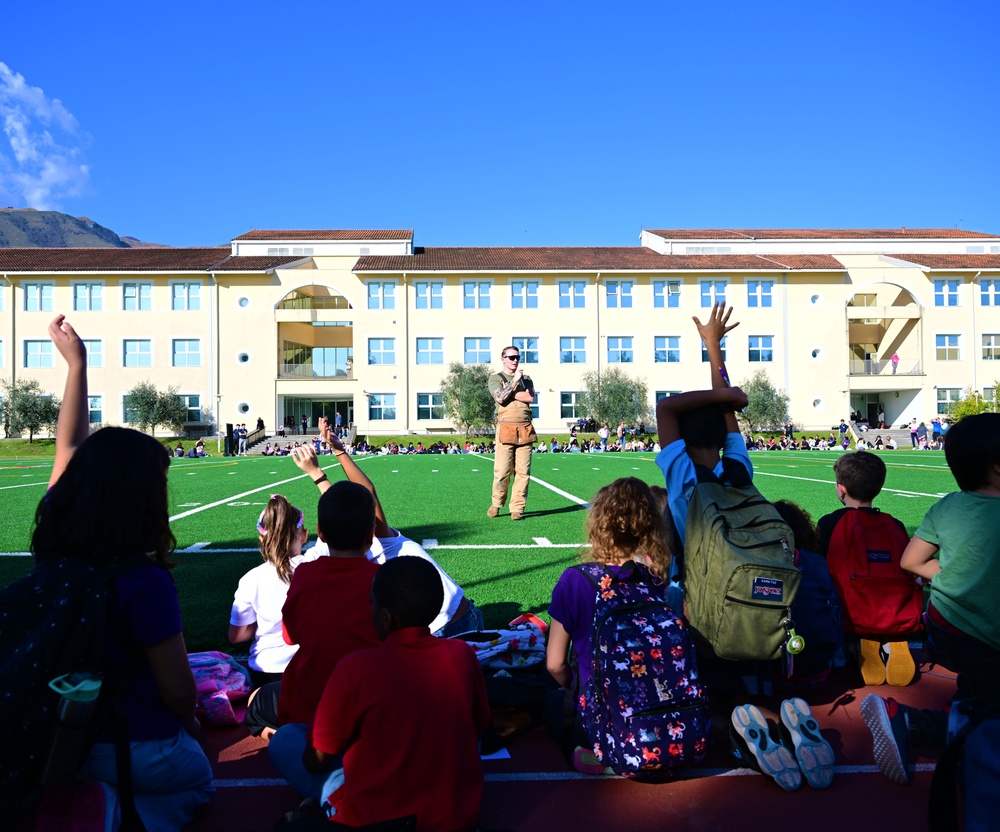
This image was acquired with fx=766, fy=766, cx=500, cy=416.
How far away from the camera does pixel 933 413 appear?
52250 millimetres

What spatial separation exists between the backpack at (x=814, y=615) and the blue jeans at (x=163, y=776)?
277 cm

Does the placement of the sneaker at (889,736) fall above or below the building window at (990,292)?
below

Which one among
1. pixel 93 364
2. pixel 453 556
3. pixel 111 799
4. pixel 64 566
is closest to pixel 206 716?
pixel 111 799

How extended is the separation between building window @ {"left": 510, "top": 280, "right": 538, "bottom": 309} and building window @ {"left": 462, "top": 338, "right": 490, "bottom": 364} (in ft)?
10.2

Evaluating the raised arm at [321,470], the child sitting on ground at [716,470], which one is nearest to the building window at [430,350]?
the raised arm at [321,470]

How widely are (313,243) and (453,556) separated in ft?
172

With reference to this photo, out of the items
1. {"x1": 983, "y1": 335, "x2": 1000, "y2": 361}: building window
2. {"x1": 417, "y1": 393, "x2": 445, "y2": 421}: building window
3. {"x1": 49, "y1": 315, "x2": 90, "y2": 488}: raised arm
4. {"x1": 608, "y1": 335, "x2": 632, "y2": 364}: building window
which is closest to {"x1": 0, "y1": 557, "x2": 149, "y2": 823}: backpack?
{"x1": 49, "y1": 315, "x2": 90, "y2": 488}: raised arm

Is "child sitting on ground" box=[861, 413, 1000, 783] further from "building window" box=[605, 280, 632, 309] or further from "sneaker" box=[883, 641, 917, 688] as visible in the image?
"building window" box=[605, 280, 632, 309]

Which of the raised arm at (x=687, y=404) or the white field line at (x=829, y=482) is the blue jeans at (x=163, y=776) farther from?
the white field line at (x=829, y=482)

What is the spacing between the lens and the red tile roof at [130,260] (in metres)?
49.2

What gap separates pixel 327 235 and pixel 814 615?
5876cm

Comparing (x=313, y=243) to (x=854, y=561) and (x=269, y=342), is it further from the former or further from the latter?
(x=854, y=561)

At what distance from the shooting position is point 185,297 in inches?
1965

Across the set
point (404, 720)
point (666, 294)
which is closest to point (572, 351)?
point (666, 294)
